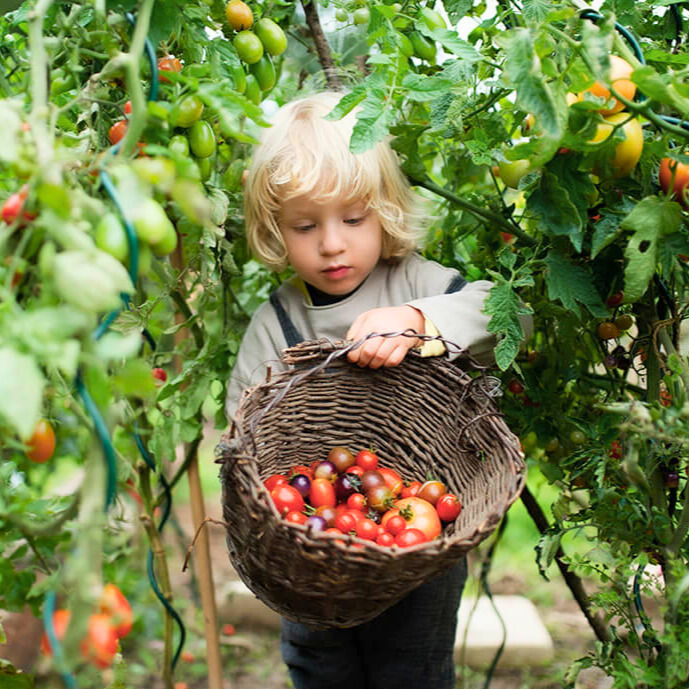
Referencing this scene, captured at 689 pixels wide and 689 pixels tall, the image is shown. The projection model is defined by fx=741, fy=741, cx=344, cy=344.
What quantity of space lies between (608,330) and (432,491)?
38cm

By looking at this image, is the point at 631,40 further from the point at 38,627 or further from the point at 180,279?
the point at 38,627

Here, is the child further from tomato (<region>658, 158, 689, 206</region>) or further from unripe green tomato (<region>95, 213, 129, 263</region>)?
unripe green tomato (<region>95, 213, 129, 263</region>)

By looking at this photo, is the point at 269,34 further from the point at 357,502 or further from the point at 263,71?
the point at 357,502

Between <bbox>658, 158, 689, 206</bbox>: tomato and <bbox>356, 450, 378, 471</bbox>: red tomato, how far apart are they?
61 cm

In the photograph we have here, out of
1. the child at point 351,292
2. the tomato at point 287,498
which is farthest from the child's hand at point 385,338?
the tomato at point 287,498

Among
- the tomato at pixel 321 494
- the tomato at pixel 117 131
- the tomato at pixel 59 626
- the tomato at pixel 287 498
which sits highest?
the tomato at pixel 117 131

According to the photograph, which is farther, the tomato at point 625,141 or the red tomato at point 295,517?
the red tomato at point 295,517

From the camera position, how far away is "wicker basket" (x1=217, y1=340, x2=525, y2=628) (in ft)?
2.88

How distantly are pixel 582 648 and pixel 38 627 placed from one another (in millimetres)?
1389

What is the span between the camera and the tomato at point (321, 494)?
118 centimetres

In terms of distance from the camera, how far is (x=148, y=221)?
2.00 feet

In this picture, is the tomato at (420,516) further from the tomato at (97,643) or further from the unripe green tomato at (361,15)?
the unripe green tomato at (361,15)

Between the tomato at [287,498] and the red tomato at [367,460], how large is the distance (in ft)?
0.47

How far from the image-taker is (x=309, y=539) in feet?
2.84
